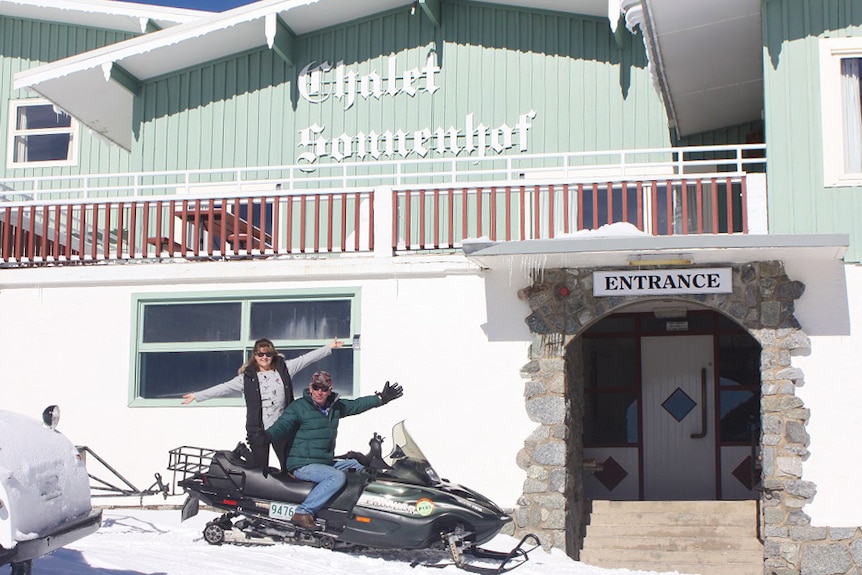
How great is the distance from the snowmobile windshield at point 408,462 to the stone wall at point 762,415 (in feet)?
6.01

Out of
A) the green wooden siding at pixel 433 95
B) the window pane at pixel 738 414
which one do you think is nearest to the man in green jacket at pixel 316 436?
the window pane at pixel 738 414

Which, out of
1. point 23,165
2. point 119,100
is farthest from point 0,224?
point 23,165

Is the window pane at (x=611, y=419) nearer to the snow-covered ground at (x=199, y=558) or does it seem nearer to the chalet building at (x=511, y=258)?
the chalet building at (x=511, y=258)

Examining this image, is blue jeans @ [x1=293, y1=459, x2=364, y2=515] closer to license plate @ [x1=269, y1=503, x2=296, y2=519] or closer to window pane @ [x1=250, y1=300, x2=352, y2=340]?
license plate @ [x1=269, y1=503, x2=296, y2=519]

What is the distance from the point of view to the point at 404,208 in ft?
43.3

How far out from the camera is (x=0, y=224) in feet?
43.8

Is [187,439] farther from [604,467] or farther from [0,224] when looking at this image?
[604,467]

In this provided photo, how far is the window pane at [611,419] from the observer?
14336mm

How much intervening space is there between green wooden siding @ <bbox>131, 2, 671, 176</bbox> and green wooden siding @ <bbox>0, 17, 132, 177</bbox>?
283 cm

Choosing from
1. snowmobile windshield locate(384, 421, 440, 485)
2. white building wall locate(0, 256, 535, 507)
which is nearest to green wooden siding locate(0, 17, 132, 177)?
white building wall locate(0, 256, 535, 507)

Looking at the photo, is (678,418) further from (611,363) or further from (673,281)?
(673,281)

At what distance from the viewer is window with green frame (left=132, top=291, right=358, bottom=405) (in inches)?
464

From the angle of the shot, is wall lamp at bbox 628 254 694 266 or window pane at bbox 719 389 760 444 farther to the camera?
window pane at bbox 719 389 760 444

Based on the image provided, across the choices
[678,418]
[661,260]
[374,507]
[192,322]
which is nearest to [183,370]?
[192,322]
